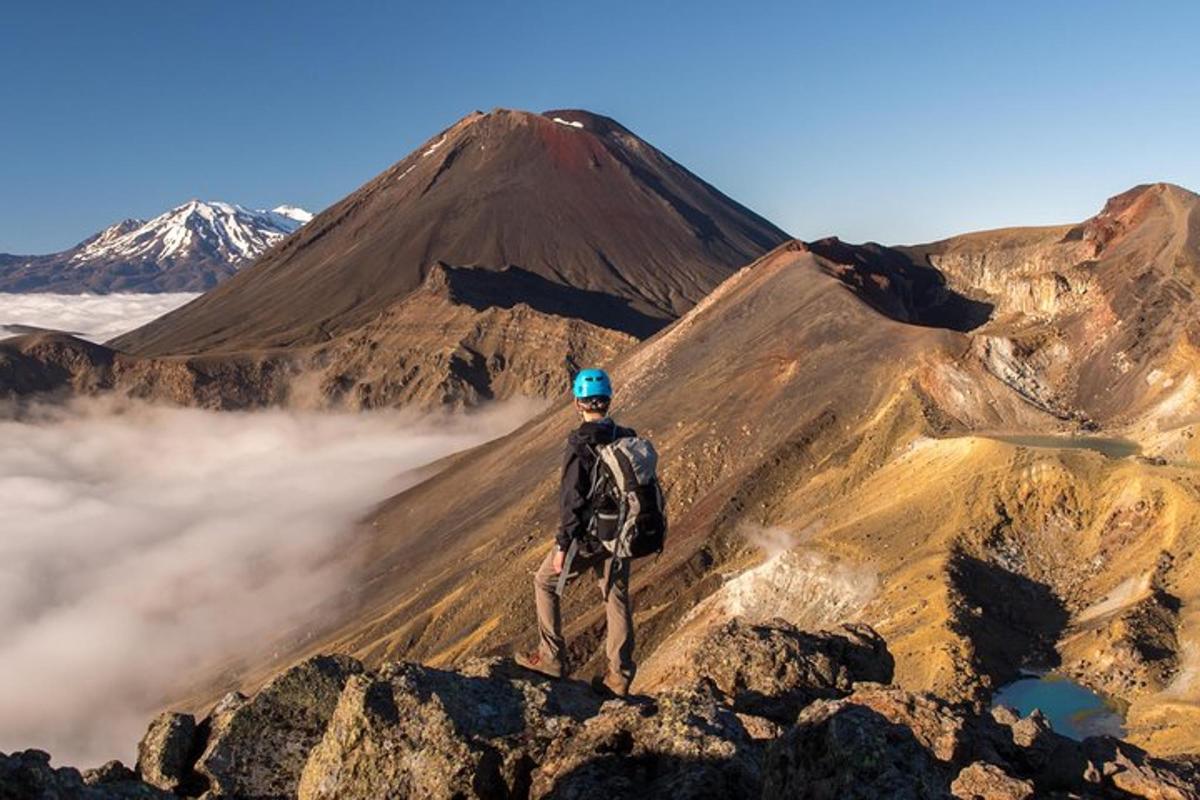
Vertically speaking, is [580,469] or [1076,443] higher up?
[580,469]

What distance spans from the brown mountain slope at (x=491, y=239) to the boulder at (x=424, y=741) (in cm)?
11540

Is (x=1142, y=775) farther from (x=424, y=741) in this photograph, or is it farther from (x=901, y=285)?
(x=901, y=285)

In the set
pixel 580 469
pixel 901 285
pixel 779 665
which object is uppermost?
pixel 901 285

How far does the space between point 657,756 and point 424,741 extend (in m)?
1.53

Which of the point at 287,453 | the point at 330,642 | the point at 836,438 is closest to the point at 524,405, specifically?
the point at 287,453

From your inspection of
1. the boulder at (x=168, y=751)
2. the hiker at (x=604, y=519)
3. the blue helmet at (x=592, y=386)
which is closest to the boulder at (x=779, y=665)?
the hiker at (x=604, y=519)

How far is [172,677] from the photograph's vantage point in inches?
2108

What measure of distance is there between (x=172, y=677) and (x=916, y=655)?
46773 millimetres

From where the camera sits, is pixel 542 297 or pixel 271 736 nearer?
pixel 271 736

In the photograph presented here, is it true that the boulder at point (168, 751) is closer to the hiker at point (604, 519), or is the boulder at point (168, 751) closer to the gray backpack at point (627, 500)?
the hiker at point (604, 519)

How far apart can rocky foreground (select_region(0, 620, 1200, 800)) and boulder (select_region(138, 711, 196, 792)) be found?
0.06ft

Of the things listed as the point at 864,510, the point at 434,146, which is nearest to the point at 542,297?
the point at 434,146

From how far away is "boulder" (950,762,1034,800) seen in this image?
5.57 metres

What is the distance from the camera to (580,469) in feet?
26.0
